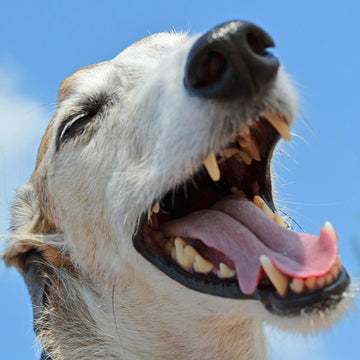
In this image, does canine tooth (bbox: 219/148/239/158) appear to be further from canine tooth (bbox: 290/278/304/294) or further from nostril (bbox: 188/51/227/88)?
canine tooth (bbox: 290/278/304/294)

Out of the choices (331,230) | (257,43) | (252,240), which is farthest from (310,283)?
(257,43)

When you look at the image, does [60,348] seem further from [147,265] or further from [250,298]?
[250,298]

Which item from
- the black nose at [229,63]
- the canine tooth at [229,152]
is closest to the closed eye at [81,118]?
the canine tooth at [229,152]

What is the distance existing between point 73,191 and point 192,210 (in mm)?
1164

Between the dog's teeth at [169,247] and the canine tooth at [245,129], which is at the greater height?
the canine tooth at [245,129]

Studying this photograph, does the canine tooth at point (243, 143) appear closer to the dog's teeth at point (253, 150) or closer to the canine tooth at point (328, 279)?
the dog's teeth at point (253, 150)

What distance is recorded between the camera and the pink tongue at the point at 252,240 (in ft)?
11.4

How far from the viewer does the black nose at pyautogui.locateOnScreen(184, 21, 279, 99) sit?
3.35m

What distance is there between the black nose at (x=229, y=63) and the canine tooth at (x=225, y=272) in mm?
1162

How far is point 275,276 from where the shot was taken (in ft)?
11.0

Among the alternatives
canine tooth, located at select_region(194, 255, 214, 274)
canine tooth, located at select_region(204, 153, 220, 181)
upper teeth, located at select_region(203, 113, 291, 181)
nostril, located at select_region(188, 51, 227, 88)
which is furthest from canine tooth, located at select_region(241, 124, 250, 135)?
canine tooth, located at select_region(194, 255, 214, 274)

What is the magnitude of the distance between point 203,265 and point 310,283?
87 cm

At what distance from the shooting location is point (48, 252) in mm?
5660

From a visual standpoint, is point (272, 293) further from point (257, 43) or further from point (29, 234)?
point (29, 234)
